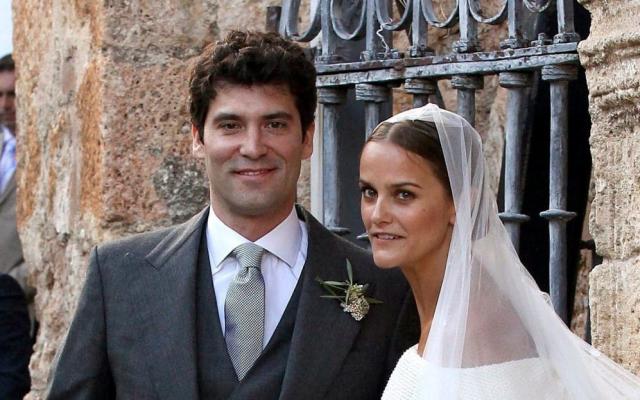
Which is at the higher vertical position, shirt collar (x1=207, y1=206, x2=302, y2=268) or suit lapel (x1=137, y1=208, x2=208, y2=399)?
shirt collar (x1=207, y1=206, x2=302, y2=268)

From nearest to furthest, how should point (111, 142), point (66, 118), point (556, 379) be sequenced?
point (556, 379)
point (111, 142)
point (66, 118)

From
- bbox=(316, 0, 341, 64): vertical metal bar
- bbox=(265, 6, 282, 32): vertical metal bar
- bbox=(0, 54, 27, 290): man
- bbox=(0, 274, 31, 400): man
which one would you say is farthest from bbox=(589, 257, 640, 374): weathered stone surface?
bbox=(0, 54, 27, 290): man

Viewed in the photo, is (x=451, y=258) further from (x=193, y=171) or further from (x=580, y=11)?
(x=193, y=171)

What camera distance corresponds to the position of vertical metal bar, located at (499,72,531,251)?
3.85 m

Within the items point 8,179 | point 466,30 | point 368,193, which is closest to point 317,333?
point 368,193

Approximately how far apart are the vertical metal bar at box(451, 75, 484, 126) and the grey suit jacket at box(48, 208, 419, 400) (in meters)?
0.55

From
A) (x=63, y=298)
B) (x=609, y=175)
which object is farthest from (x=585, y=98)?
(x=63, y=298)

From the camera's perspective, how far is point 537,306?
3271mm

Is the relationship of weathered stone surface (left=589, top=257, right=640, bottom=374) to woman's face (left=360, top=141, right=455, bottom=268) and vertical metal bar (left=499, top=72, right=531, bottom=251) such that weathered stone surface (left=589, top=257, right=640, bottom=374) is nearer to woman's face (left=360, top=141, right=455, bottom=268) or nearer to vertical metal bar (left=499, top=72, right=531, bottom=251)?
woman's face (left=360, top=141, right=455, bottom=268)

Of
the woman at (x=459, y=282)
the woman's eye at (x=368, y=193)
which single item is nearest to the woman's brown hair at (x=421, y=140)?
the woman at (x=459, y=282)

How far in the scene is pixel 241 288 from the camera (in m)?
3.55

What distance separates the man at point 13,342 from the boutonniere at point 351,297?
4.93ft

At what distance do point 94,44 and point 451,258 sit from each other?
1.94m

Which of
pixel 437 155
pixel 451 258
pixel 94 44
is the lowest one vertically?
pixel 451 258
